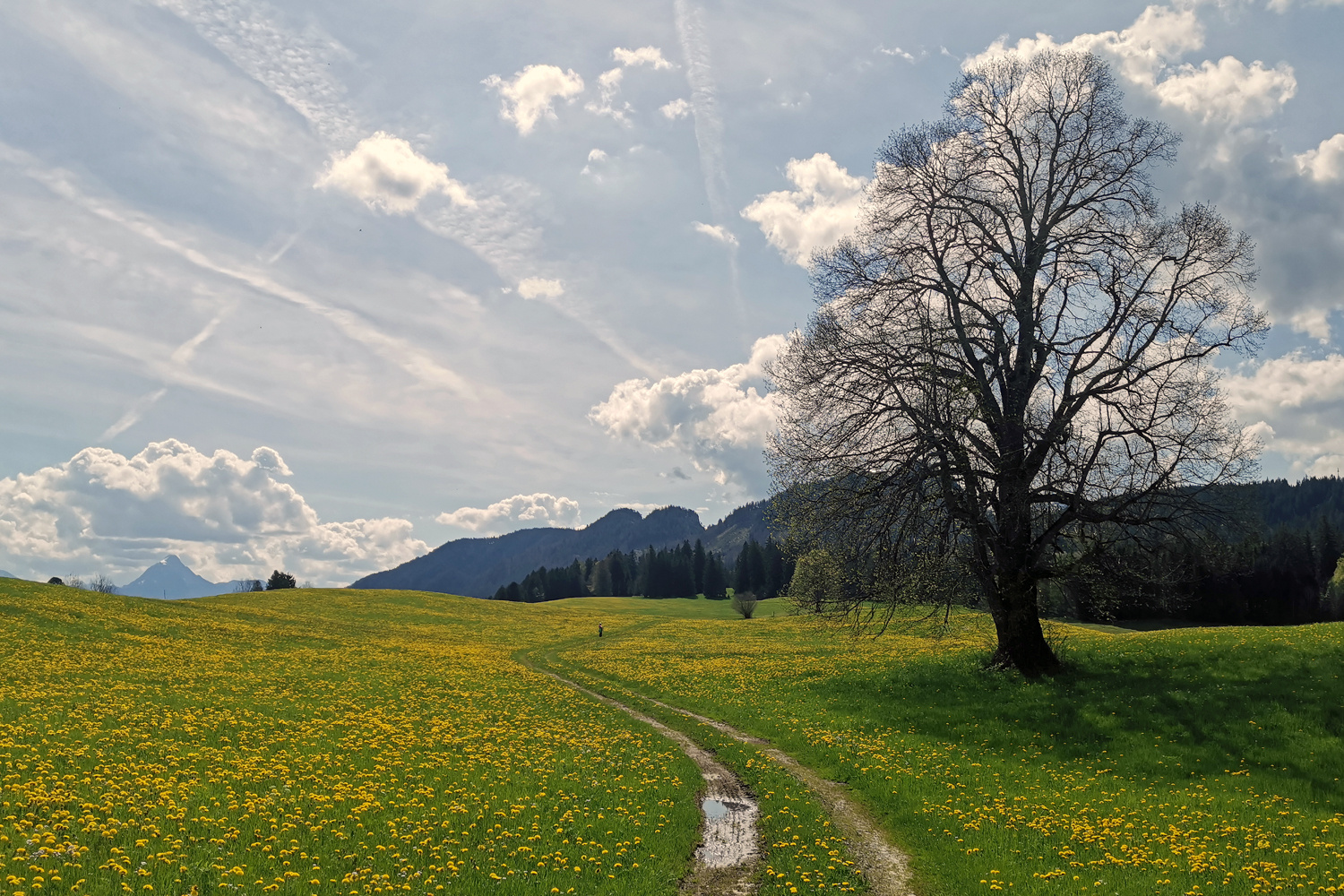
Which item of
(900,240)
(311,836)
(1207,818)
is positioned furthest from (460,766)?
(900,240)

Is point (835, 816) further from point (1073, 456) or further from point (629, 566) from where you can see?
point (629, 566)

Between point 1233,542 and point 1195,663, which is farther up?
point 1233,542

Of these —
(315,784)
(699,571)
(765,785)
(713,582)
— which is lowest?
(765,785)

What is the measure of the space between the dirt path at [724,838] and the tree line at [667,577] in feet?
425

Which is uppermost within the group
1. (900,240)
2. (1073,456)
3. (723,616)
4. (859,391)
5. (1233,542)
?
(900,240)

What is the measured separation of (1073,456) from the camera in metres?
23.9

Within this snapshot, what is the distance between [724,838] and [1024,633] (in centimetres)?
1728

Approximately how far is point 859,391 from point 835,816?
1424 centimetres

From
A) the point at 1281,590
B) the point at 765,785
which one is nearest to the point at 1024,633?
the point at 765,785

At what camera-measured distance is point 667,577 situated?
6545 inches

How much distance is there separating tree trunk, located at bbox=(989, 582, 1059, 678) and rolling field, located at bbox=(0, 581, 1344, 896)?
3.35 ft

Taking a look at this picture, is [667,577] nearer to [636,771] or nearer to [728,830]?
[636,771]

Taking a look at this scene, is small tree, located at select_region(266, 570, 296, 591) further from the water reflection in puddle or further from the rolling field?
the water reflection in puddle

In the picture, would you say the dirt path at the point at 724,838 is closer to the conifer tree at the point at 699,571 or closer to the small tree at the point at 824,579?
the small tree at the point at 824,579
